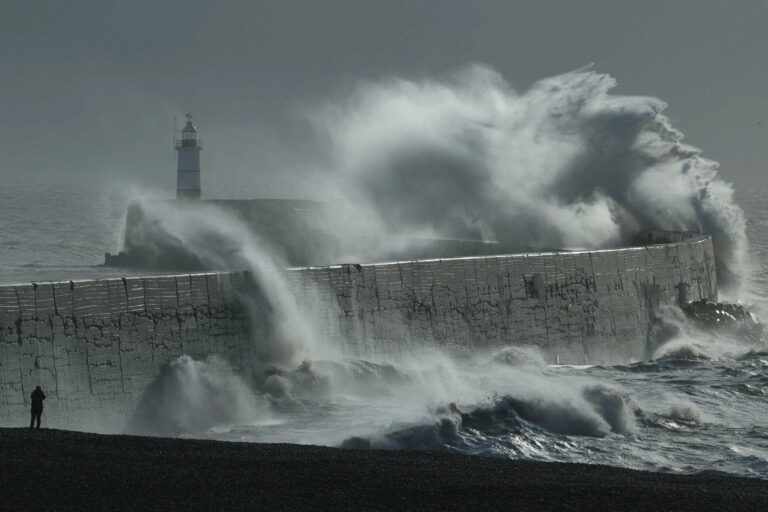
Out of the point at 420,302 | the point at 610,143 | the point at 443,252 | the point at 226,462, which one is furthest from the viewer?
the point at 610,143

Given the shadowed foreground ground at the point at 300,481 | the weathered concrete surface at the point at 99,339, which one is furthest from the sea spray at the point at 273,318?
the shadowed foreground ground at the point at 300,481

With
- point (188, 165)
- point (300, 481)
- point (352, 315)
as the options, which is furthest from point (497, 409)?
point (188, 165)

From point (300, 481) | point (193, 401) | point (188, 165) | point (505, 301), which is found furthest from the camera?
point (188, 165)

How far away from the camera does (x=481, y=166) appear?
1169 inches

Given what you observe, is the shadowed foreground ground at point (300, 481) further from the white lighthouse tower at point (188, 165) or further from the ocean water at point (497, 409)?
the white lighthouse tower at point (188, 165)

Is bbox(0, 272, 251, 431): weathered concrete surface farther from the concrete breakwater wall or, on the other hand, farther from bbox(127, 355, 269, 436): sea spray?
bbox(127, 355, 269, 436): sea spray

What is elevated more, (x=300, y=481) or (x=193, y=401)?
(x=193, y=401)

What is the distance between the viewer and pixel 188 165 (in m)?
37.4

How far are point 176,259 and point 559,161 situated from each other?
9784mm

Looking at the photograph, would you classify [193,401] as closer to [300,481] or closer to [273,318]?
[273,318]

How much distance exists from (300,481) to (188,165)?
29885 millimetres

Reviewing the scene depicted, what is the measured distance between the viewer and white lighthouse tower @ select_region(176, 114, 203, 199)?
37125mm

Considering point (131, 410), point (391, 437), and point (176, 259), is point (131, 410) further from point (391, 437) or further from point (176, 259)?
point (176, 259)

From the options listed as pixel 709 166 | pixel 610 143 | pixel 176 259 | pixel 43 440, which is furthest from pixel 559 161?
pixel 43 440
